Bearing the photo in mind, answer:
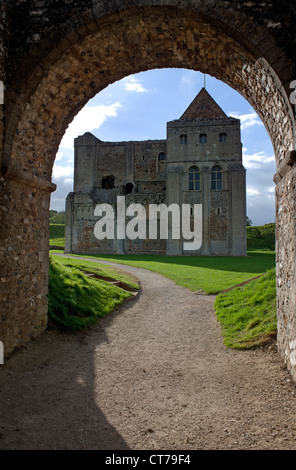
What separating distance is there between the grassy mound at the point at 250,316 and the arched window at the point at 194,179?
24866 millimetres

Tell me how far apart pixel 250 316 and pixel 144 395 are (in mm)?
3685

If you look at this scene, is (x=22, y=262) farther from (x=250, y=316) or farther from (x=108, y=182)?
(x=108, y=182)

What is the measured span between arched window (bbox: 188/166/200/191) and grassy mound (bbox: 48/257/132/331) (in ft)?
79.5

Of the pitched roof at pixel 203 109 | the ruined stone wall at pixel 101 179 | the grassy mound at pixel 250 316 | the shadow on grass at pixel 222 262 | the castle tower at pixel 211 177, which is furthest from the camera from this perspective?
the ruined stone wall at pixel 101 179

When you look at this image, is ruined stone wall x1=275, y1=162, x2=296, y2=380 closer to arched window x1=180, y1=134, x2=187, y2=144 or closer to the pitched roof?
arched window x1=180, y1=134, x2=187, y2=144

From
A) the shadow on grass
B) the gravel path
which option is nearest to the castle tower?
the shadow on grass

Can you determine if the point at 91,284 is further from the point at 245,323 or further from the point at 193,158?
the point at 193,158

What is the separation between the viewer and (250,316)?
7.08m

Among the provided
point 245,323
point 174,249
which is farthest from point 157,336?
point 174,249

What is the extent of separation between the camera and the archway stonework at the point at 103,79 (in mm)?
4762

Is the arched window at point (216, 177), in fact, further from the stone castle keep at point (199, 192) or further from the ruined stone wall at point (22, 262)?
the ruined stone wall at point (22, 262)

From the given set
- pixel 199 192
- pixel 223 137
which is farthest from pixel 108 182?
pixel 223 137

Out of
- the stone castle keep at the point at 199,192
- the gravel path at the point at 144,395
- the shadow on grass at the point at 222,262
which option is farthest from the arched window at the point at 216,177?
the gravel path at the point at 144,395

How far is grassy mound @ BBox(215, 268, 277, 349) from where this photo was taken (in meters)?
6.01
